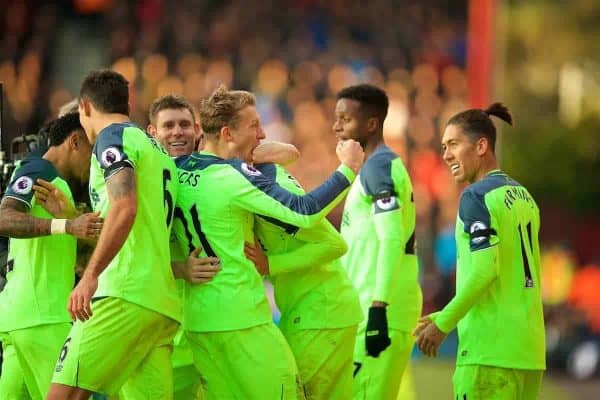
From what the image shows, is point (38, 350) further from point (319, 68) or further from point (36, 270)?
point (319, 68)

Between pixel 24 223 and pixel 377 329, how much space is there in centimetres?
226

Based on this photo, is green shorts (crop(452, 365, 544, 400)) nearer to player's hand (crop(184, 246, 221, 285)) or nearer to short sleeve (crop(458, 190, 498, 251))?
short sleeve (crop(458, 190, 498, 251))

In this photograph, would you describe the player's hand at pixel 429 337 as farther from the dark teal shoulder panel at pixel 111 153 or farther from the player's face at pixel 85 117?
the player's face at pixel 85 117

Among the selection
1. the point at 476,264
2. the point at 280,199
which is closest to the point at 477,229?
the point at 476,264

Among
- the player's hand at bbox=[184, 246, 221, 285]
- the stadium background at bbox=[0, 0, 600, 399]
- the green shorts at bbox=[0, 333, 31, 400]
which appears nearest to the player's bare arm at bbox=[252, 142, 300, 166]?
the player's hand at bbox=[184, 246, 221, 285]

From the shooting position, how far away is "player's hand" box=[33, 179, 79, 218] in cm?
776

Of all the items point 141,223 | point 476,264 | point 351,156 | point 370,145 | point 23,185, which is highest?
point 370,145

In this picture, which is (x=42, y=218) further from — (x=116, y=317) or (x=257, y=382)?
(x=257, y=382)

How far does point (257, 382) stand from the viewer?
23.4 ft

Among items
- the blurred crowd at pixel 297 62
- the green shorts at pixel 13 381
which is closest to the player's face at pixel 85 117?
the green shorts at pixel 13 381

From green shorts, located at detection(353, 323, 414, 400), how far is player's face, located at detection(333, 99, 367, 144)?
124 centimetres

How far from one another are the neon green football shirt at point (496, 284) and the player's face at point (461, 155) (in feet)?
0.74

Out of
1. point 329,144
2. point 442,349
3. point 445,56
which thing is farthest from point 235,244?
point 445,56

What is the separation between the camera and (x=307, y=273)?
7.95 m
